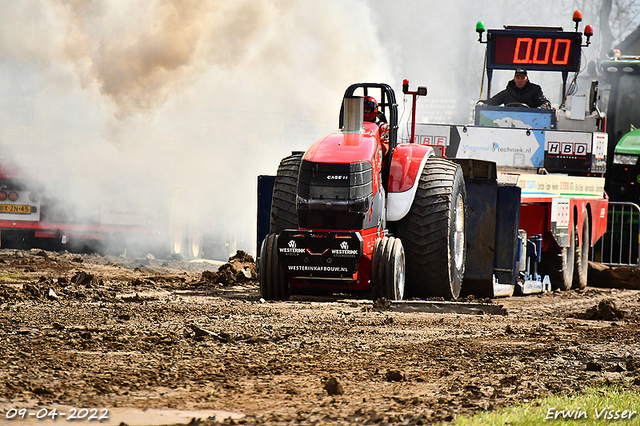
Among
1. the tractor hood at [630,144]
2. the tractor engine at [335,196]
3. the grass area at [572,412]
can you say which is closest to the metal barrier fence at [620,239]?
the tractor hood at [630,144]

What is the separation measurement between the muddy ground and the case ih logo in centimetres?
416

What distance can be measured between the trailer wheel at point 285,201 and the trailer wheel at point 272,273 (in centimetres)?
44

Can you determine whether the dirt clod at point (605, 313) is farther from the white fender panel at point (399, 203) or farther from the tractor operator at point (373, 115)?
the tractor operator at point (373, 115)

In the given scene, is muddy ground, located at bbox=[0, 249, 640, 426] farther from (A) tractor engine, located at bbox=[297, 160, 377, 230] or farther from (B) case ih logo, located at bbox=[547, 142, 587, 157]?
(B) case ih logo, located at bbox=[547, 142, 587, 157]

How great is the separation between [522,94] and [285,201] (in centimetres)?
659

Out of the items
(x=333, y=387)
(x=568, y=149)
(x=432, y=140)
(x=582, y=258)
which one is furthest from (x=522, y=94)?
(x=333, y=387)

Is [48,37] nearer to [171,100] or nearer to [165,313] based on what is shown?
[171,100]

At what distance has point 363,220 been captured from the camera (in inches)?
314

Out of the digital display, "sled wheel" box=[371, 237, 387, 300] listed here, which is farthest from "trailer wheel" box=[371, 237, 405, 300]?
the digital display

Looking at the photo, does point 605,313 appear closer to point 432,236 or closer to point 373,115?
point 432,236

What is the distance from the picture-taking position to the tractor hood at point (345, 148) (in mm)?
8023

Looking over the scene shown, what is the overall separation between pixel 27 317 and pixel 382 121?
4.16 metres

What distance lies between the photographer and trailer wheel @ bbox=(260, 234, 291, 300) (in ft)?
26.7

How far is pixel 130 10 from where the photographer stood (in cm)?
1376
